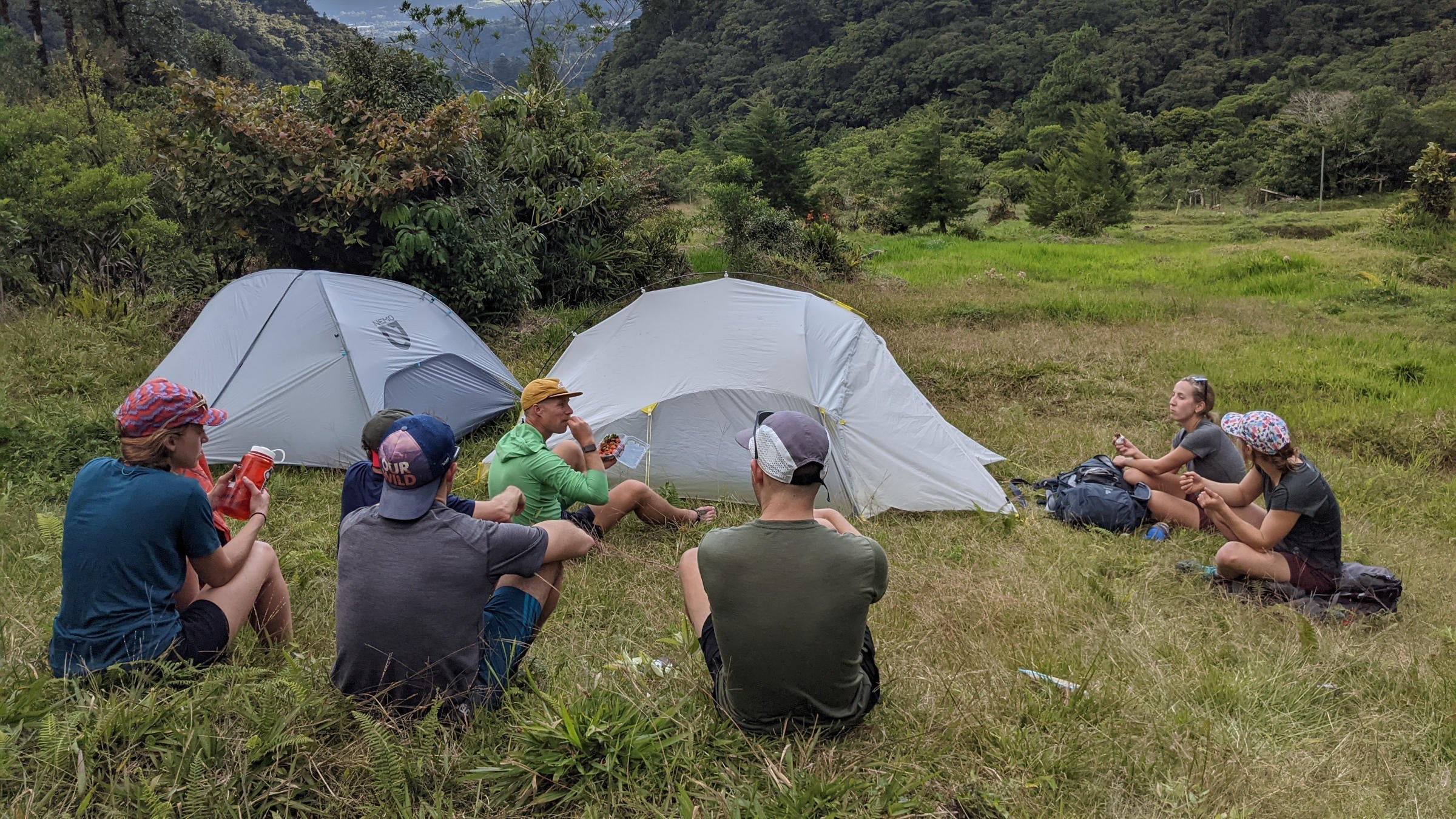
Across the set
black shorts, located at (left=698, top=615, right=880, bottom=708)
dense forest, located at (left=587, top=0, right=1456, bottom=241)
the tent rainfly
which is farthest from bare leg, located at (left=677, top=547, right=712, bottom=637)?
dense forest, located at (left=587, top=0, right=1456, bottom=241)

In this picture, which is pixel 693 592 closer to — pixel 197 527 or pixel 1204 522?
pixel 197 527

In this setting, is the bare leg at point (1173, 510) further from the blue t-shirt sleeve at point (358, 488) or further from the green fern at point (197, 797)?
the green fern at point (197, 797)

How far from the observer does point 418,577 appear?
2.48 meters

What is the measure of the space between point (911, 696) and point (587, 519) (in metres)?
2.55

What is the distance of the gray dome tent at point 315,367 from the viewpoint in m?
6.20

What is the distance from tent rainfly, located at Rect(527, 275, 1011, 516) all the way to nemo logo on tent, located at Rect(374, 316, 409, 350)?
1603 millimetres

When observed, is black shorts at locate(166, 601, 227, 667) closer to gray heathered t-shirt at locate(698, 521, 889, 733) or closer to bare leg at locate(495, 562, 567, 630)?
bare leg at locate(495, 562, 567, 630)

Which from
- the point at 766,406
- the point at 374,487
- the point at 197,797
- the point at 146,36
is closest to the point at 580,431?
the point at 374,487

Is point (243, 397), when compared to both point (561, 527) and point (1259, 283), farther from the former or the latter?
point (1259, 283)

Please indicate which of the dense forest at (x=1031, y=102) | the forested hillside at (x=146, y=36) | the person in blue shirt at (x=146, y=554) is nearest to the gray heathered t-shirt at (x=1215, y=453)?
the person in blue shirt at (x=146, y=554)

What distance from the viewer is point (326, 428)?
6219 mm

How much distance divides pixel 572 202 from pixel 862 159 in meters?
24.7

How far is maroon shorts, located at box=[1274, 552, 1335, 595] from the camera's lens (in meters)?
4.05

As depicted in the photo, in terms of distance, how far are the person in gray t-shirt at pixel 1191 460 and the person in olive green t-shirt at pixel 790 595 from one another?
355cm
